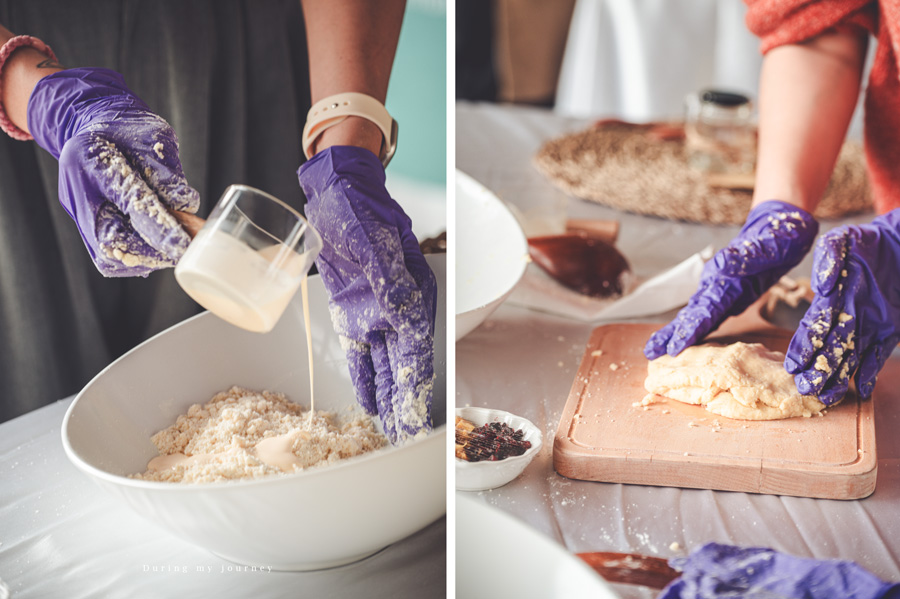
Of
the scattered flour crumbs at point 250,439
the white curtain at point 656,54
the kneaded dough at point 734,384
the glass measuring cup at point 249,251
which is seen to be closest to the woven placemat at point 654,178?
the kneaded dough at point 734,384

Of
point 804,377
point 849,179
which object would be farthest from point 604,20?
point 804,377

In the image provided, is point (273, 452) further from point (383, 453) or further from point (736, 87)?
point (736, 87)

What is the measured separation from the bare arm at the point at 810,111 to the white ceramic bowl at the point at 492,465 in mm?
614

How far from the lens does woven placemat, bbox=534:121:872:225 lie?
4.92ft

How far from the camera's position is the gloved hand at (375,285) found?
0.79 meters

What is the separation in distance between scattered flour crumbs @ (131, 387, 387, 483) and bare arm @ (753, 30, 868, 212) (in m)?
0.79

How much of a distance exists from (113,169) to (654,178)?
1.23m

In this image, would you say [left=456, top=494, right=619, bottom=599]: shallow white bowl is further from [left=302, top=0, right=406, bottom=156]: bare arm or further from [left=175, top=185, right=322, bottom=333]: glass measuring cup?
[left=302, top=0, right=406, bottom=156]: bare arm

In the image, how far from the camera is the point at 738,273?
100cm

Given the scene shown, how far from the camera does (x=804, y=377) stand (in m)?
0.87

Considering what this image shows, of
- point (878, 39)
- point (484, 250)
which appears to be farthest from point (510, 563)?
point (878, 39)

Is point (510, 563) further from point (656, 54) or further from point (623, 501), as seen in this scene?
point (656, 54)

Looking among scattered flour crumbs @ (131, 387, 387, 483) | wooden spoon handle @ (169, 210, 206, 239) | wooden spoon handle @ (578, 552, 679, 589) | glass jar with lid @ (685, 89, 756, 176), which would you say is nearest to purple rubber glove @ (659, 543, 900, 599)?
wooden spoon handle @ (578, 552, 679, 589)

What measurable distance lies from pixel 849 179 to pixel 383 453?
4.73 ft
